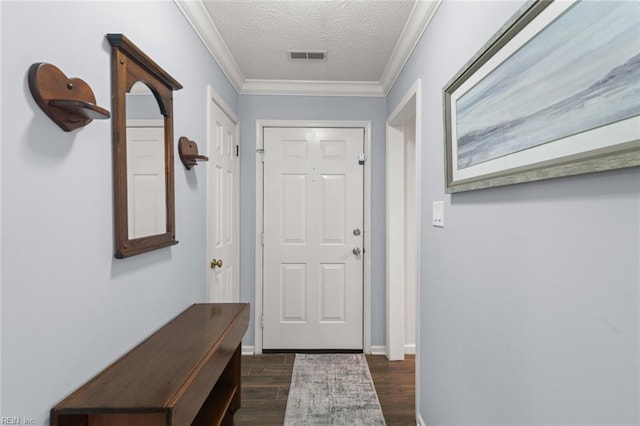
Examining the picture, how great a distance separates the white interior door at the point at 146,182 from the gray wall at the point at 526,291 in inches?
50.9

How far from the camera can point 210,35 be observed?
1.98 meters

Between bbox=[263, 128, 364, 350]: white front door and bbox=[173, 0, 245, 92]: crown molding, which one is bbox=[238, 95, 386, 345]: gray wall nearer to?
bbox=[263, 128, 364, 350]: white front door

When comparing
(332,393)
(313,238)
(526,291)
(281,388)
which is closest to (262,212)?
(313,238)

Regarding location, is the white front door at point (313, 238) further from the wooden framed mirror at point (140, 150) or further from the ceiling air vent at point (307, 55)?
the wooden framed mirror at point (140, 150)

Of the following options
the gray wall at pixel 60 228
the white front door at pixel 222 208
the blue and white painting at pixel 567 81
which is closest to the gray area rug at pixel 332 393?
the white front door at pixel 222 208

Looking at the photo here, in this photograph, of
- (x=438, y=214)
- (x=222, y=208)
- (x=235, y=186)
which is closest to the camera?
(x=438, y=214)

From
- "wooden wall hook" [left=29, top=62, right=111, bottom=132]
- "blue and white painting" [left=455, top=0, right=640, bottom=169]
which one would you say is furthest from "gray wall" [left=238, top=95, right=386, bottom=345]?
"wooden wall hook" [left=29, top=62, right=111, bottom=132]

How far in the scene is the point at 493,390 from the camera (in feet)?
3.69

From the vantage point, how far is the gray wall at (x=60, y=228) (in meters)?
0.74

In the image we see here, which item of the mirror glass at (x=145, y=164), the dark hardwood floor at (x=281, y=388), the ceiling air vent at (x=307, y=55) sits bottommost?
the dark hardwood floor at (x=281, y=388)

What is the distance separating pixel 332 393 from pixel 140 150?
6.52ft

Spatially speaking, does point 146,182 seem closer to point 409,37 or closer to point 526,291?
point 526,291

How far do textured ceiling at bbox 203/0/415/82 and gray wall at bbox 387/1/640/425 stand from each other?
0.40 meters

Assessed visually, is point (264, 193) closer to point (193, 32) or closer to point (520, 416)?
→ point (193, 32)
